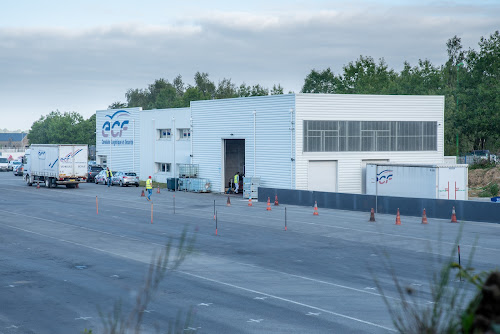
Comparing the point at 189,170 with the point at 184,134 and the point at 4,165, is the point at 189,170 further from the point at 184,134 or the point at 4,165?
the point at 4,165

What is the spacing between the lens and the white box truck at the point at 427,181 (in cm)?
3906

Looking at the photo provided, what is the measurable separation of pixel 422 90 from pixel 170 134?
139 feet

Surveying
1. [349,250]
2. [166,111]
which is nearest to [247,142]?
[166,111]

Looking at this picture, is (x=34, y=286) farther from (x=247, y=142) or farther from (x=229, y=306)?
(x=247, y=142)

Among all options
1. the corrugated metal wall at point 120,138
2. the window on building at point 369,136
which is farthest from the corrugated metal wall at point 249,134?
the corrugated metal wall at point 120,138

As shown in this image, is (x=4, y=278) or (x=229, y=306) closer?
(x=229, y=306)

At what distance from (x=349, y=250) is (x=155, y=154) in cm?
4340

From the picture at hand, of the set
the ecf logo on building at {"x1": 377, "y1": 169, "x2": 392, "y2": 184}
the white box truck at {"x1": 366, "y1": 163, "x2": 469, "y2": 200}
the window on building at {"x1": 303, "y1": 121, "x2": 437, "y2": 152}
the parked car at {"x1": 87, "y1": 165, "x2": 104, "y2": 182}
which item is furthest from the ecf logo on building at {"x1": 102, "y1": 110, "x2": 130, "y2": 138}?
the white box truck at {"x1": 366, "y1": 163, "x2": 469, "y2": 200}

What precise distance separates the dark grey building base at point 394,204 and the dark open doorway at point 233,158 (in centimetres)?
986

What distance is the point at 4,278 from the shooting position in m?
19.2

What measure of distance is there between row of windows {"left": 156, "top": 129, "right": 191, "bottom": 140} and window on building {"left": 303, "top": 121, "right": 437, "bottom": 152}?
16.1 metres

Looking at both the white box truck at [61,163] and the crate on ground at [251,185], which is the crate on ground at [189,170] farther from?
the crate on ground at [251,185]

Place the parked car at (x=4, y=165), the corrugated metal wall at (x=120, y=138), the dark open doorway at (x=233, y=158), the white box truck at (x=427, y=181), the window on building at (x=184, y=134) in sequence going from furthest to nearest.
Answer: the parked car at (x=4, y=165) → the corrugated metal wall at (x=120, y=138) → the window on building at (x=184, y=134) → the dark open doorway at (x=233, y=158) → the white box truck at (x=427, y=181)

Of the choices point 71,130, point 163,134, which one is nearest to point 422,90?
point 163,134
